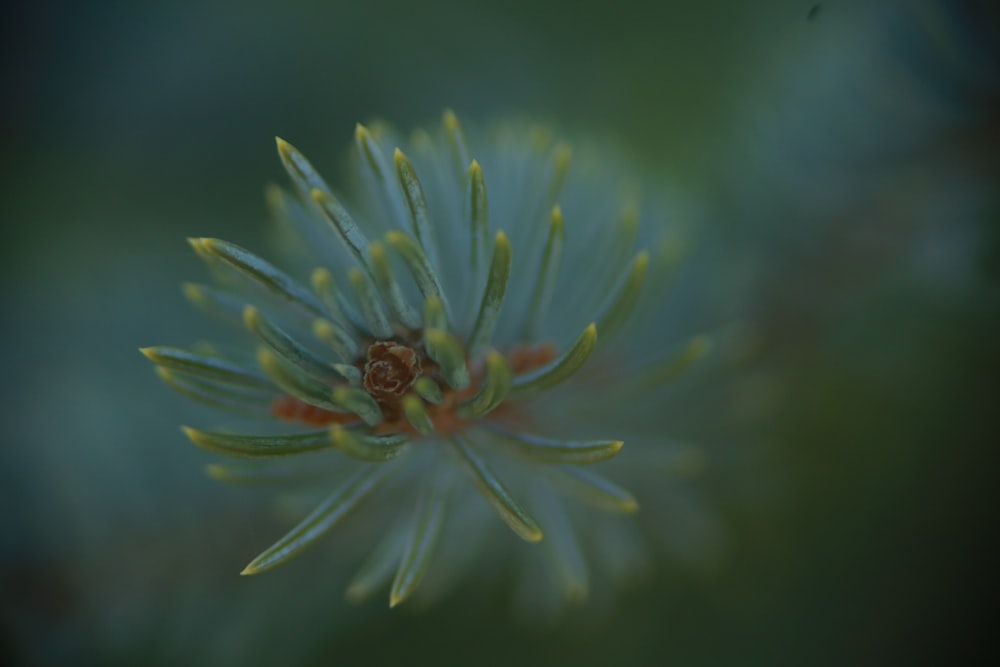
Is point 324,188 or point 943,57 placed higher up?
point 324,188

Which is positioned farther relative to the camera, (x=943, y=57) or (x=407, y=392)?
(x=943, y=57)

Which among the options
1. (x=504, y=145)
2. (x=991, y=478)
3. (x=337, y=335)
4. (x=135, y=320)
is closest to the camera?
(x=337, y=335)

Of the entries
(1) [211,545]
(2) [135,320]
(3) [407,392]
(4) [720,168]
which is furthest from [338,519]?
(4) [720,168]

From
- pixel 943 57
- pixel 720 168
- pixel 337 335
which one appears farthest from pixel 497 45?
pixel 337 335

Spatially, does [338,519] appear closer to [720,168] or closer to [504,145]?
[504,145]

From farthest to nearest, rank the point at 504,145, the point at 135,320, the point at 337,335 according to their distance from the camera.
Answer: the point at 135,320 < the point at 504,145 < the point at 337,335

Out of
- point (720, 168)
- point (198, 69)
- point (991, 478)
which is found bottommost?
point (991, 478)
